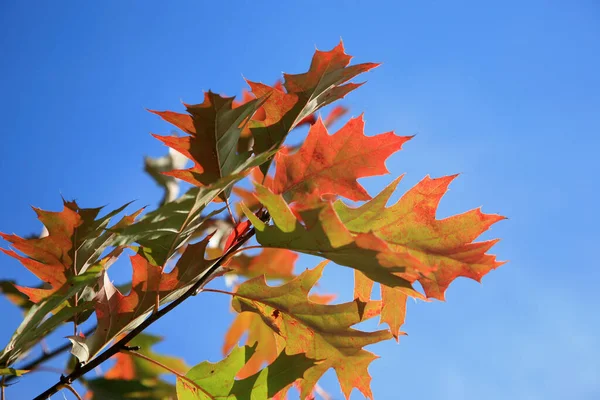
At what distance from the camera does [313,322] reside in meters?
0.96

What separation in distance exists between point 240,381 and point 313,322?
160mm

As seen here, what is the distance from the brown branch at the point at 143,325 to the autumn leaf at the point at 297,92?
0.54ft

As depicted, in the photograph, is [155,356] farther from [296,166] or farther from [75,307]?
[296,166]

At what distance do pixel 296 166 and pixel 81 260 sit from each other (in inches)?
15.3

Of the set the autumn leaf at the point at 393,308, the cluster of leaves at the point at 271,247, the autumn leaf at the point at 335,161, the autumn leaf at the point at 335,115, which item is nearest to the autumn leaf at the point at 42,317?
the cluster of leaves at the point at 271,247

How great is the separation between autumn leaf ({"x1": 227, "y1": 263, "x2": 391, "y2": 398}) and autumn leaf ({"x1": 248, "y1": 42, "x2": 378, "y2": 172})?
230 millimetres

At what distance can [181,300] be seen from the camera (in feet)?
3.03

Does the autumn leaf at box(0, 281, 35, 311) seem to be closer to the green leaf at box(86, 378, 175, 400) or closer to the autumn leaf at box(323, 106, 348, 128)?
the green leaf at box(86, 378, 175, 400)

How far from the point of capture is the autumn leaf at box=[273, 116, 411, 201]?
964 mm

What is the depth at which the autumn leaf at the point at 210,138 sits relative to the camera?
915mm

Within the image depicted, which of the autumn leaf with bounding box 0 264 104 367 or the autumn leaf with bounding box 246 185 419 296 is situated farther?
Answer: the autumn leaf with bounding box 0 264 104 367

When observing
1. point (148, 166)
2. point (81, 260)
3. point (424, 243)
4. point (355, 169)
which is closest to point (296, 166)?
point (355, 169)

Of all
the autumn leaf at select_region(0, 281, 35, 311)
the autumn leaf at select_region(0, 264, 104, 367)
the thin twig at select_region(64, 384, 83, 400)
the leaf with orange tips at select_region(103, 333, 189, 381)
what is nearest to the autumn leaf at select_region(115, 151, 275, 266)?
the autumn leaf at select_region(0, 264, 104, 367)

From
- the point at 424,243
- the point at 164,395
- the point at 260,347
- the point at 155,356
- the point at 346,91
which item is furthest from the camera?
the point at 260,347
